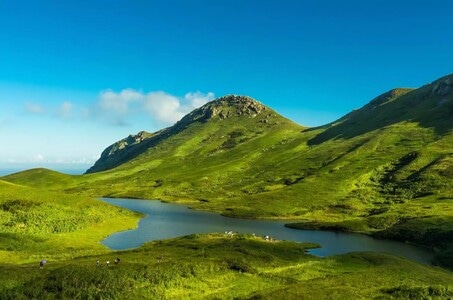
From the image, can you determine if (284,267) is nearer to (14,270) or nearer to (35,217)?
(14,270)

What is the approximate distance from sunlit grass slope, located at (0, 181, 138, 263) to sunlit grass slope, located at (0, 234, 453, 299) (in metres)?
19.7

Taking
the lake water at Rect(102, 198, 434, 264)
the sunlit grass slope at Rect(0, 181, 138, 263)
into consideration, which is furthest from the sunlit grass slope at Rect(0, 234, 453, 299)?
the lake water at Rect(102, 198, 434, 264)

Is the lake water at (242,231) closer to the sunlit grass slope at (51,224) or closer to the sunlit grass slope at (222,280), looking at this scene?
the sunlit grass slope at (51,224)

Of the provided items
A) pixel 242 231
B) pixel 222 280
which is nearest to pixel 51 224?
pixel 242 231

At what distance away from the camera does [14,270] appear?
6019 centimetres

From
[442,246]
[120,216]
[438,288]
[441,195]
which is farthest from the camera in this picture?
[441,195]

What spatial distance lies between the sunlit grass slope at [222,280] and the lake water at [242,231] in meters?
28.0

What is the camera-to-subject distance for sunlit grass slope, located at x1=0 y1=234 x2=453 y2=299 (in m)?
54.0

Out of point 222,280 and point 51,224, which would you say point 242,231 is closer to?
point 51,224

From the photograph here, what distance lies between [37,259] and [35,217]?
150ft

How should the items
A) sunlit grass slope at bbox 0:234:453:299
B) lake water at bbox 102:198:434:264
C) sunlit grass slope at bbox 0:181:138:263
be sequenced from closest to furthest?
sunlit grass slope at bbox 0:234:453:299
sunlit grass slope at bbox 0:181:138:263
lake water at bbox 102:198:434:264

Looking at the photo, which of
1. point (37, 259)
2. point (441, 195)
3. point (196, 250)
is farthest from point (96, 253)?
point (441, 195)

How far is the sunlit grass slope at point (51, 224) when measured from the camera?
3648 inches

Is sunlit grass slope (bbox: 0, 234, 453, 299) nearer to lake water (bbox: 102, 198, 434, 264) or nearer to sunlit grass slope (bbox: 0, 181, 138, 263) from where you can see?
sunlit grass slope (bbox: 0, 181, 138, 263)
